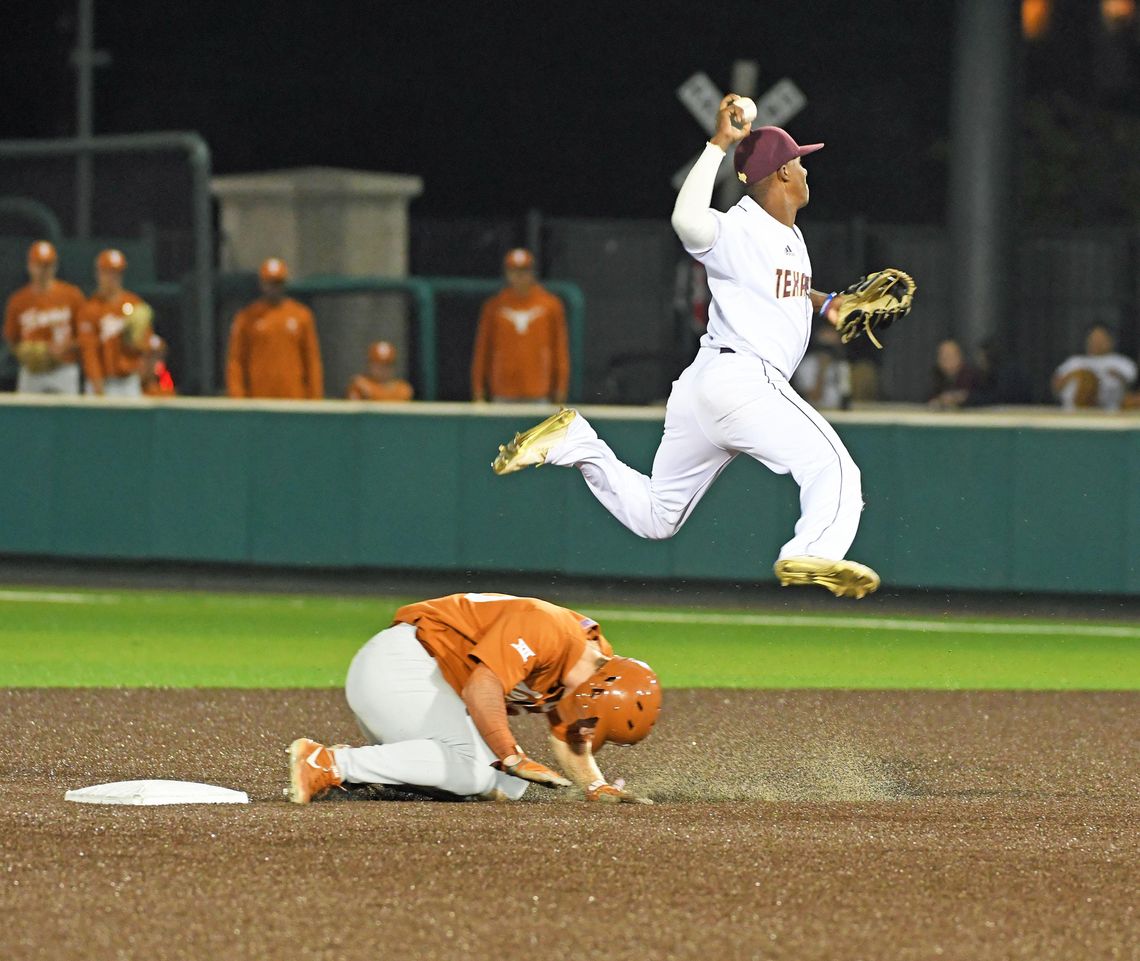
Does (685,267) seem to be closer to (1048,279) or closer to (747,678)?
(1048,279)

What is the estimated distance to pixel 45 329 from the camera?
16.0m

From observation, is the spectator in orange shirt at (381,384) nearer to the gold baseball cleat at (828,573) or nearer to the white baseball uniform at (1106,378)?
the white baseball uniform at (1106,378)

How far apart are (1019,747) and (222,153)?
31287 mm

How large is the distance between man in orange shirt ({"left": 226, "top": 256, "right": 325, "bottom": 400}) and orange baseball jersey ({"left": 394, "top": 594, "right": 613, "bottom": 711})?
843 cm

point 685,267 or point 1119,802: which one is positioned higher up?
point 685,267

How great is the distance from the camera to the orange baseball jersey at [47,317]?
632 inches

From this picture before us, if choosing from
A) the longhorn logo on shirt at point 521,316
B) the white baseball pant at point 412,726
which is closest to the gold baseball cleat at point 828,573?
the white baseball pant at point 412,726

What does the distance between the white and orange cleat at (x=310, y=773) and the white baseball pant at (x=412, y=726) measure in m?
0.03

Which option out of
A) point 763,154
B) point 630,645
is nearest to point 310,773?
point 763,154

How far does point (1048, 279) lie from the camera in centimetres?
2344

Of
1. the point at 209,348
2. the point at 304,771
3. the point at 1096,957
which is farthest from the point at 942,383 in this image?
the point at 1096,957

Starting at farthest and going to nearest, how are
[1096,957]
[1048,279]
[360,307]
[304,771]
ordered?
[1048,279] < [360,307] < [304,771] < [1096,957]

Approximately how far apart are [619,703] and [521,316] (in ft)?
30.5

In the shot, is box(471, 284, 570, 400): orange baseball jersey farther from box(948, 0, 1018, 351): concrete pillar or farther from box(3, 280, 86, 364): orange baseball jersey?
box(948, 0, 1018, 351): concrete pillar
